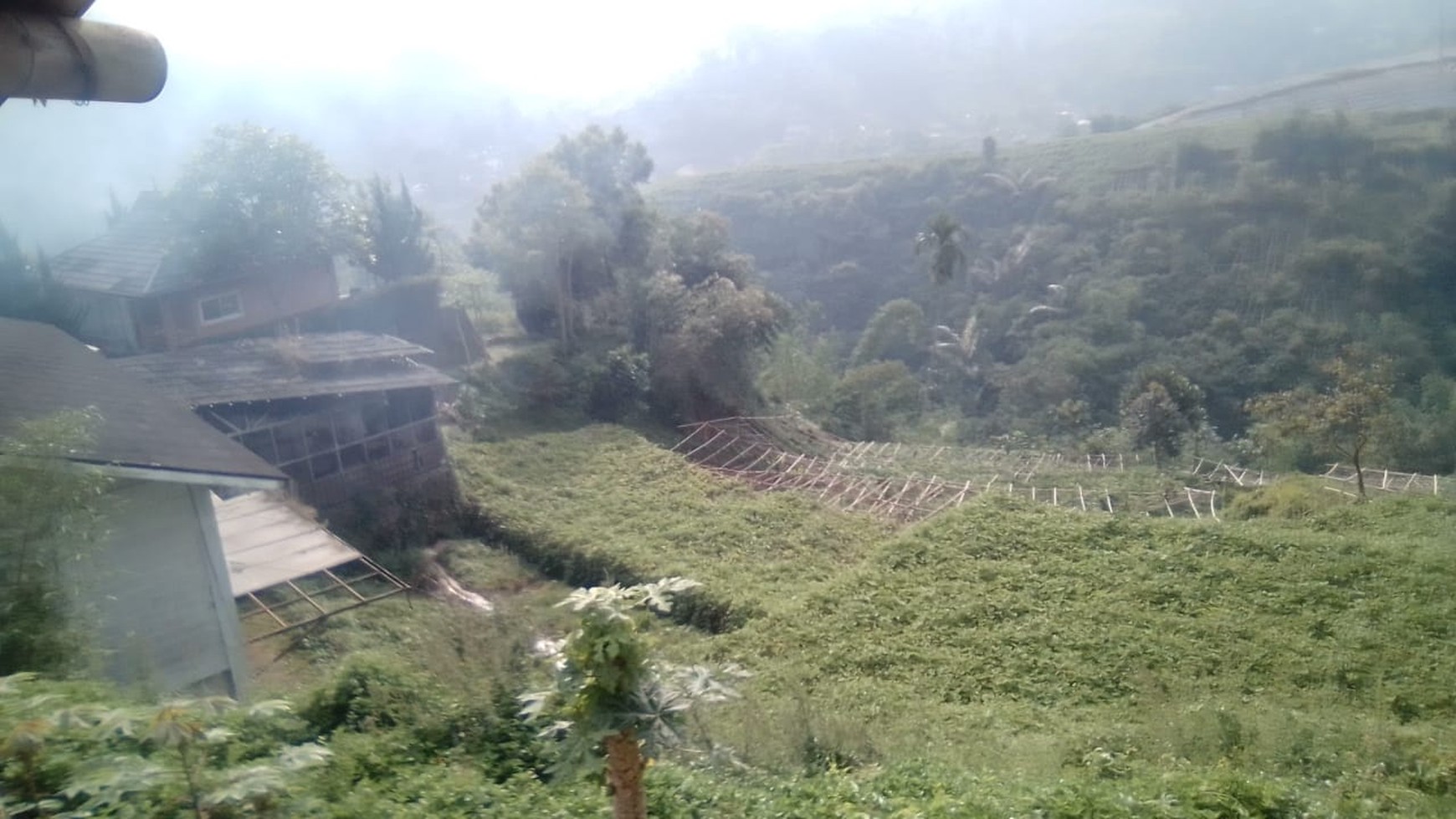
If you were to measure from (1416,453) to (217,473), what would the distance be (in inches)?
884

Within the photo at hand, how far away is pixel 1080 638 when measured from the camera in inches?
389

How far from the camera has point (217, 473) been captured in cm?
677

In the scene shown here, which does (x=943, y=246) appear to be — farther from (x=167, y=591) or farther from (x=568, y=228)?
(x=167, y=591)

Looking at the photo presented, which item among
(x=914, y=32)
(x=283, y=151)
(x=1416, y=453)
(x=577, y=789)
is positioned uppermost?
(x=914, y=32)

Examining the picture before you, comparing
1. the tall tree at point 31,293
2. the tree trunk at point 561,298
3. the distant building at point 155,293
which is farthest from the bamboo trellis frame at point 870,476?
the tall tree at point 31,293

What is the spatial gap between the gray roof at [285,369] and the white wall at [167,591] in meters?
6.29

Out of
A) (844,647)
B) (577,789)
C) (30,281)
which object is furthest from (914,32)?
(577,789)

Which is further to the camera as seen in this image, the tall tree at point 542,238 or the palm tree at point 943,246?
the palm tree at point 943,246

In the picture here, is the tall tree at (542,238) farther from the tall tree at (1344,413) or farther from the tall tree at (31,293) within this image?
the tall tree at (1344,413)

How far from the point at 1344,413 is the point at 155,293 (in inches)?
794

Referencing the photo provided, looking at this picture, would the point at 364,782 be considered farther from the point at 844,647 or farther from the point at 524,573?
the point at 524,573

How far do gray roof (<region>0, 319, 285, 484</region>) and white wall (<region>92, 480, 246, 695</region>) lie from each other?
27 centimetres

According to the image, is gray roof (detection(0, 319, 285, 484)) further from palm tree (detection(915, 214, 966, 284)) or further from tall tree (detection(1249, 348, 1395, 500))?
palm tree (detection(915, 214, 966, 284))

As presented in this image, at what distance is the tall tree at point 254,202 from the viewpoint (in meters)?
20.2
